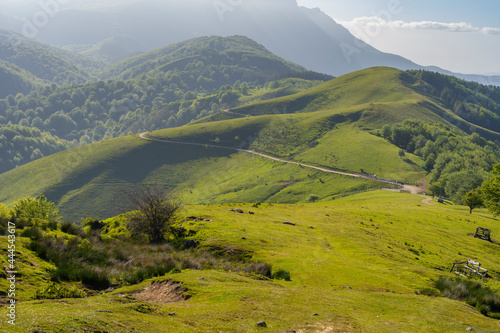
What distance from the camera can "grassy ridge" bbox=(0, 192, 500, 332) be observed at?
13.1 metres

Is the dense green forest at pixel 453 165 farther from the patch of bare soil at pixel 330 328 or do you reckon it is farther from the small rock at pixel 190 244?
the patch of bare soil at pixel 330 328

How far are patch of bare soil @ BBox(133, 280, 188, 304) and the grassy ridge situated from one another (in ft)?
1.85

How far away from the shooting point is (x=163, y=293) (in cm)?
1873

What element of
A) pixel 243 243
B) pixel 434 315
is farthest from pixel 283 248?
pixel 434 315

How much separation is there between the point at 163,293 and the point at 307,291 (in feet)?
30.4

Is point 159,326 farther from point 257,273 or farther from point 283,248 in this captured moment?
point 283,248

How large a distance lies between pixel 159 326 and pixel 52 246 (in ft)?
45.3

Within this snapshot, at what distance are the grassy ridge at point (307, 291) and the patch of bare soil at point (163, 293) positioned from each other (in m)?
0.57

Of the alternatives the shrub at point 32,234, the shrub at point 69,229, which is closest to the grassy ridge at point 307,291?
the shrub at point 32,234

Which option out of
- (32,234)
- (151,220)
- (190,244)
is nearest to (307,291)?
(190,244)

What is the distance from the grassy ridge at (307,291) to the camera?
1313 cm

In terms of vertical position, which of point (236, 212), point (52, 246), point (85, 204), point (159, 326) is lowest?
point (85, 204)

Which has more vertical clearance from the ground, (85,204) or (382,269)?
(382,269)

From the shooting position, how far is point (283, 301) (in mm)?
17906
